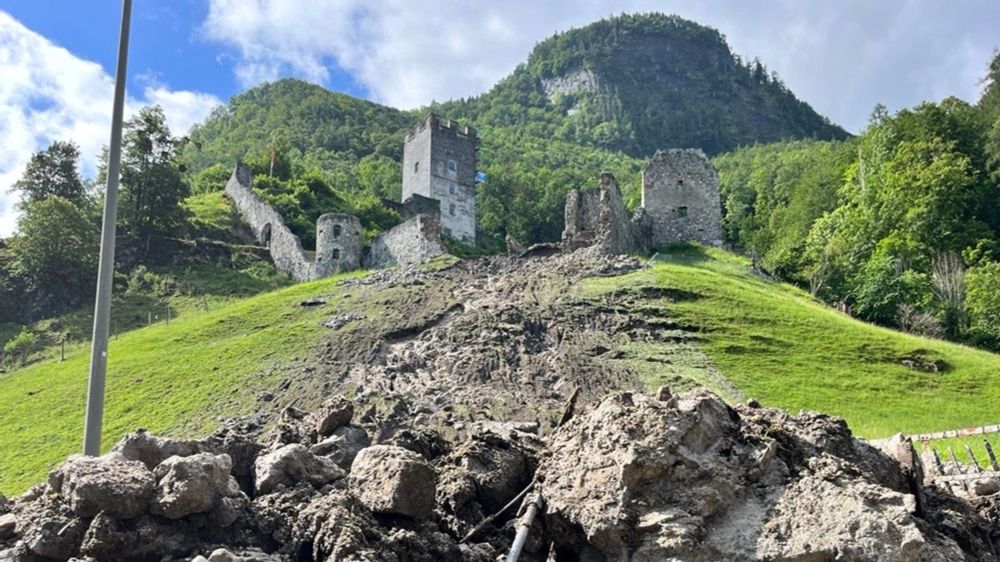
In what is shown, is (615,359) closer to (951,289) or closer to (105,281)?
(105,281)

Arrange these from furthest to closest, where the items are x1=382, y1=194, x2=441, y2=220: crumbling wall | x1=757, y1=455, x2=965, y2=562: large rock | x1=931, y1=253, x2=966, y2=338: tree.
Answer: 1. x1=382, y1=194, x2=441, y2=220: crumbling wall
2. x1=931, y1=253, x2=966, y2=338: tree
3. x1=757, y1=455, x2=965, y2=562: large rock

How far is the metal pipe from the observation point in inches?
375

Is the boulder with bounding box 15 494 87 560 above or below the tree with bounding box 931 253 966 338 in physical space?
below

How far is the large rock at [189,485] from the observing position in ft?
30.1

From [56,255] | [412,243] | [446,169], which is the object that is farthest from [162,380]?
[446,169]

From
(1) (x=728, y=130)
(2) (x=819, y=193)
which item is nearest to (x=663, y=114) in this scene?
(1) (x=728, y=130)

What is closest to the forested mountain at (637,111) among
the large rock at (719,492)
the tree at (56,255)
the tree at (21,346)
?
the tree at (56,255)

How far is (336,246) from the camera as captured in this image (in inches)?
1816

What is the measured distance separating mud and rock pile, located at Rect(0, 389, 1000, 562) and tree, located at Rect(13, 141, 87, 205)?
169 ft

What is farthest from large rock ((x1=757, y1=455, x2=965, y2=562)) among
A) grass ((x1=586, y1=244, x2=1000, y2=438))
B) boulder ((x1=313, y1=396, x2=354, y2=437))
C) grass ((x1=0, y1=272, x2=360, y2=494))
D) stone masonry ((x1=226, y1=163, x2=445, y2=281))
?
stone masonry ((x1=226, y1=163, x2=445, y2=281))

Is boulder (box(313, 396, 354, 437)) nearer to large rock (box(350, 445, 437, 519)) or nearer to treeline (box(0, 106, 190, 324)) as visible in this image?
large rock (box(350, 445, 437, 519))

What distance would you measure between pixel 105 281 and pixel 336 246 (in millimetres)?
34808

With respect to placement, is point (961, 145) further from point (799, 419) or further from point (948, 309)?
point (799, 419)

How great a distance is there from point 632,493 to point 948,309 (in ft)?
116
